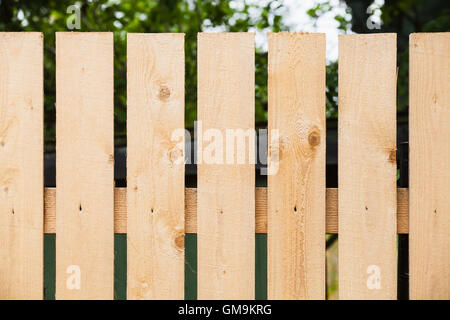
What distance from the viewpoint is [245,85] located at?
1.42 metres

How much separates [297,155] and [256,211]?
0.25 meters

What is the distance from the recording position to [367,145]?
1.41m

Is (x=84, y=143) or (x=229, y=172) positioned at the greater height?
(x=84, y=143)

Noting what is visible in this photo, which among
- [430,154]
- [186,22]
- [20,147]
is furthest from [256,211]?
[186,22]

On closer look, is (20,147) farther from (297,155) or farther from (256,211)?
(297,155)

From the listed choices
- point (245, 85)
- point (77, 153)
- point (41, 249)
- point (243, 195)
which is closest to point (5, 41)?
point (77, 153)

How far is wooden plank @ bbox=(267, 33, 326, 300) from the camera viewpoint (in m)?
1.41

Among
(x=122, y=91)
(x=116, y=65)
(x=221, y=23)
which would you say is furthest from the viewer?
(x=221, y=23)

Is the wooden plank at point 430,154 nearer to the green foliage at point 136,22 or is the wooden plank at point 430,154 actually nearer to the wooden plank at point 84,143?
the wooden plank at point 84,143

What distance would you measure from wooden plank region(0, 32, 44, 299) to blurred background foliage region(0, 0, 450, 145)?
99 cm

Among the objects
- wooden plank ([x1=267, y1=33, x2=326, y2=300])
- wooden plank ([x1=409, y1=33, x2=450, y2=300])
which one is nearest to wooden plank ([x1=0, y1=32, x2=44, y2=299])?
wooden plank ([x1=267, y1=33, x2=326, y2=300])

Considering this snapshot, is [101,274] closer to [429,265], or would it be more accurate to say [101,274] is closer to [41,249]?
[41,249]

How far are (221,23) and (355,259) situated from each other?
2374mm

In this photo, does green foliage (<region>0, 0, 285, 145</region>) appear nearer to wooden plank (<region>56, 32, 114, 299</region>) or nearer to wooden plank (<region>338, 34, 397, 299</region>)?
wooden plank (<region>56, 32, 114, 299</region>)
